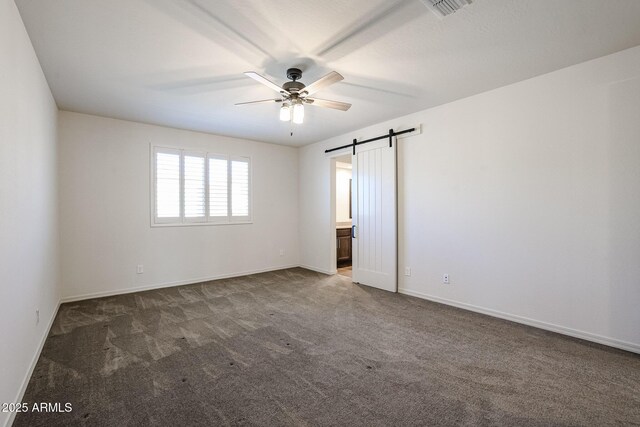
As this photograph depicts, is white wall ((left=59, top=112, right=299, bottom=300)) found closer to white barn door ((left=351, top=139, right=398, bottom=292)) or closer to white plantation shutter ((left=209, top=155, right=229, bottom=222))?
white plantation shutter ((left=209, top=155, right=229, bottom=222))

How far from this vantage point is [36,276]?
268 centimetres

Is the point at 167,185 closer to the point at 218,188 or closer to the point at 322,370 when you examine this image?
the point at 218,188

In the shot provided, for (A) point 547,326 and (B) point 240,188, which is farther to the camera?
(B) point 240,188

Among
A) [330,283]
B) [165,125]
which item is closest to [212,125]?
[165,125]

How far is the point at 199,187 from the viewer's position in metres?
5.26

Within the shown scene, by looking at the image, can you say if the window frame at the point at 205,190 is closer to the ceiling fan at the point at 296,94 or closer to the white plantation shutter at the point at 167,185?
the white plantation shutter at the point at 167,185

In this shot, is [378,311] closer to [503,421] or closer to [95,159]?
[503,421]

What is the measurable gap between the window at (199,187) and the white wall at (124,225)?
13cm

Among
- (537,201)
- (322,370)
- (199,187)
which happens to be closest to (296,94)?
(322,370)

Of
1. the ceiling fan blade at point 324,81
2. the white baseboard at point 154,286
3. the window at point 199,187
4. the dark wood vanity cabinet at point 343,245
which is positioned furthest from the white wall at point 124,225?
the ceiling fan blade at point 324,81

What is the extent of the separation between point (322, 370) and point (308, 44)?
2743 mm

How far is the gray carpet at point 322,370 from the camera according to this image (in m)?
1.88

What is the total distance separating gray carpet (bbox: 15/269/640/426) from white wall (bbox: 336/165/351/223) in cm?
377

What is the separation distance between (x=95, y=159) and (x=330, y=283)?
4166mm
